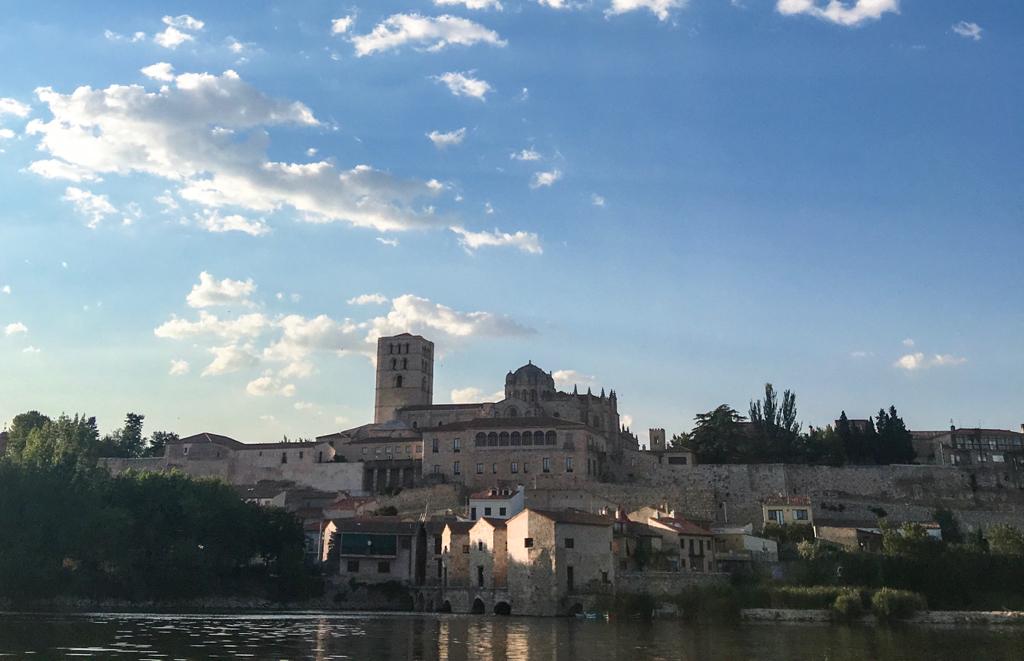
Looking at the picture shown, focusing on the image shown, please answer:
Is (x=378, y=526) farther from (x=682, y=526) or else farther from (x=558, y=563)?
(x=682, y=526)

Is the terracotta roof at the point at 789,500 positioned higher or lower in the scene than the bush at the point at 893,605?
higher

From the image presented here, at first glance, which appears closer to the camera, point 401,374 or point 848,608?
point 848,608

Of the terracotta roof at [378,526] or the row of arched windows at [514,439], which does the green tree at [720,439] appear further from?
the terracotta roof at [378,526]

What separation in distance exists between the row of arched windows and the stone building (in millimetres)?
20053

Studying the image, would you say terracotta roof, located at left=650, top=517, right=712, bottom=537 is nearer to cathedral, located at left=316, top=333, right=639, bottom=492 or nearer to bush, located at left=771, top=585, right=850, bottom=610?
bush, located at left=771, top=585, right=850, bottom=610

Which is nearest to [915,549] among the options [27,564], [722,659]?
[722,659]

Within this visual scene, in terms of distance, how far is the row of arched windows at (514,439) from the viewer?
6600cm

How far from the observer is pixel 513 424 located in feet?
222

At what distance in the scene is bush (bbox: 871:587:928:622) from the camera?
136 feet

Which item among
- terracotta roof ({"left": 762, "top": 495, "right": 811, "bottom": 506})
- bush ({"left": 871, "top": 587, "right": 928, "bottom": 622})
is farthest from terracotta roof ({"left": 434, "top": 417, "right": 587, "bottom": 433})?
bush ({"left": 871, "top": 587, "right": 928, "bottom": 622})

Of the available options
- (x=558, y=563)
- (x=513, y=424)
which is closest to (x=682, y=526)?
(x=558, y=563)

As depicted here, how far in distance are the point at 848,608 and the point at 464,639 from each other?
63.9ft

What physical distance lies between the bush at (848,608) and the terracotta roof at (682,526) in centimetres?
984

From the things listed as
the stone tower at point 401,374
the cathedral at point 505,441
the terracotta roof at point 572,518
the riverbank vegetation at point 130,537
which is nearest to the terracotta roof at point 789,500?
the cathedral at point 505,441
